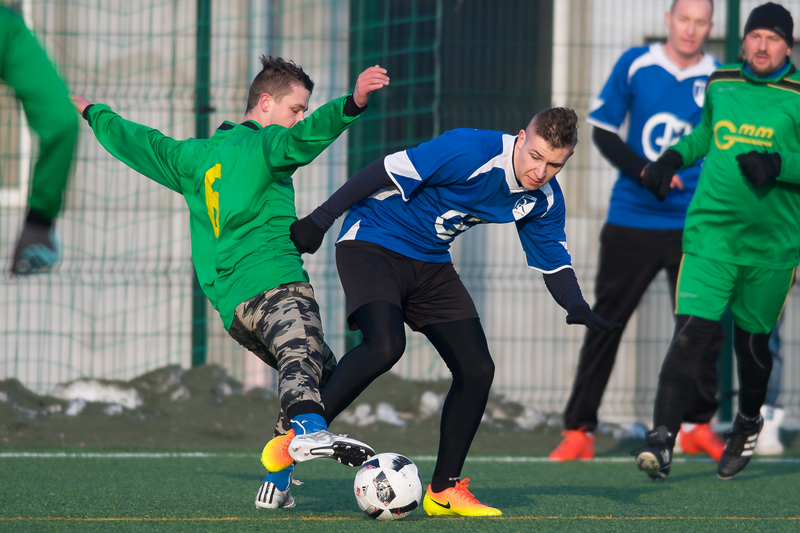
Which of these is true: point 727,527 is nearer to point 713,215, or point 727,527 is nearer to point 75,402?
point 713,215

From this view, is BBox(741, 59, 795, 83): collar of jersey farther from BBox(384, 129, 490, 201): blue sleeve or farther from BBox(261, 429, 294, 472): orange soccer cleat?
BBox(261, 429, 294, 472): orange soccer cleat

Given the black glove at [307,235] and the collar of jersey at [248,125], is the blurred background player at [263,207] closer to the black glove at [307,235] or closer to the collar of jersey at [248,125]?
the collar of jersey at [248,125]

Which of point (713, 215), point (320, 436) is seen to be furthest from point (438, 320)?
point (713, 215)

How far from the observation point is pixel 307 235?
4016 mm

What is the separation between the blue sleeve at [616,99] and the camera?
635 cm

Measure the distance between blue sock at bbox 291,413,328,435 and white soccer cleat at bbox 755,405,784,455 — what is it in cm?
415

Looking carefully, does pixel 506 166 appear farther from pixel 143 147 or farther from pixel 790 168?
pixel 790 168

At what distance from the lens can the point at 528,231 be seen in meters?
4.42

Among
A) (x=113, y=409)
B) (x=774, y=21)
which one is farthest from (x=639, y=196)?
(x=113, y=409)

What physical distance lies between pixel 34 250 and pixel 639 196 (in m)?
4.28

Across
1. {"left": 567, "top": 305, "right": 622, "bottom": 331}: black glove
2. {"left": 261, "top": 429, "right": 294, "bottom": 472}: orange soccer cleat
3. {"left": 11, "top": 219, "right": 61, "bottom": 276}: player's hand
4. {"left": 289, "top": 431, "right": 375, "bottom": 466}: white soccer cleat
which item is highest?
{"left": 11, "top": 219, "right": 61, "bottom": 276}: player's hand

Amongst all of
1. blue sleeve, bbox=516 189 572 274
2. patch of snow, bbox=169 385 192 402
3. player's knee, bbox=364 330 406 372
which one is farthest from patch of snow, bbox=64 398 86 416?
blue sleeve, bbox=516 189 572 274

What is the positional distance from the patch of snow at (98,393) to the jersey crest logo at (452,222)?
355 centimetres

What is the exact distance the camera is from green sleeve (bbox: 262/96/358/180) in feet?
12.5
